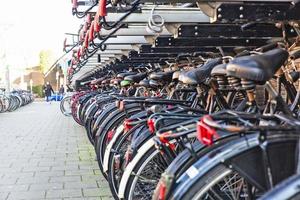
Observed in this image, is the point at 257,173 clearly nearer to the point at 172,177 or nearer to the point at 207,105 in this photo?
the point at 172,177

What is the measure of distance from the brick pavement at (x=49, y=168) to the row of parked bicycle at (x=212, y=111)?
1.77 ft

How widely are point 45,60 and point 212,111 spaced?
1942 inches

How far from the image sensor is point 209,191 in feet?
7.34

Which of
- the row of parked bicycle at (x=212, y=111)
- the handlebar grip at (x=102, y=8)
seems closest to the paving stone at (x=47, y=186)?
the row of parked bicycle at (x=212, y=111)

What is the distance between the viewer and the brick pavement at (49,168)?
193 inches

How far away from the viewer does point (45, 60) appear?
51219 mm

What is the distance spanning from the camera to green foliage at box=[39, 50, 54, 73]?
5100 centimetres

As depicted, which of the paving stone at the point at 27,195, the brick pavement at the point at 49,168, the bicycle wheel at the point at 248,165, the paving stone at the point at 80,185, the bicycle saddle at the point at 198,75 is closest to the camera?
the bicycle wheel at the point at 248,165

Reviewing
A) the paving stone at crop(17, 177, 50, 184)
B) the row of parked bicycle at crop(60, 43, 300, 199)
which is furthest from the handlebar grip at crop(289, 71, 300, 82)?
the paving stone at crop(17, 177, 50, 184)

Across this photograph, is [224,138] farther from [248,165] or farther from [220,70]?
[220,70]

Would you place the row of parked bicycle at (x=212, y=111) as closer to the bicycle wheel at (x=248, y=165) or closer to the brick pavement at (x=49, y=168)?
the bicycle wheel at (x=248, y=165)

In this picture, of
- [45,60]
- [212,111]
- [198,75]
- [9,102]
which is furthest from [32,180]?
[45,60]

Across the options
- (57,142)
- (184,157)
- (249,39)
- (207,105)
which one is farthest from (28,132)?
(184,157)

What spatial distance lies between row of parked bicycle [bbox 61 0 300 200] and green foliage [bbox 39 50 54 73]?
4604cm
